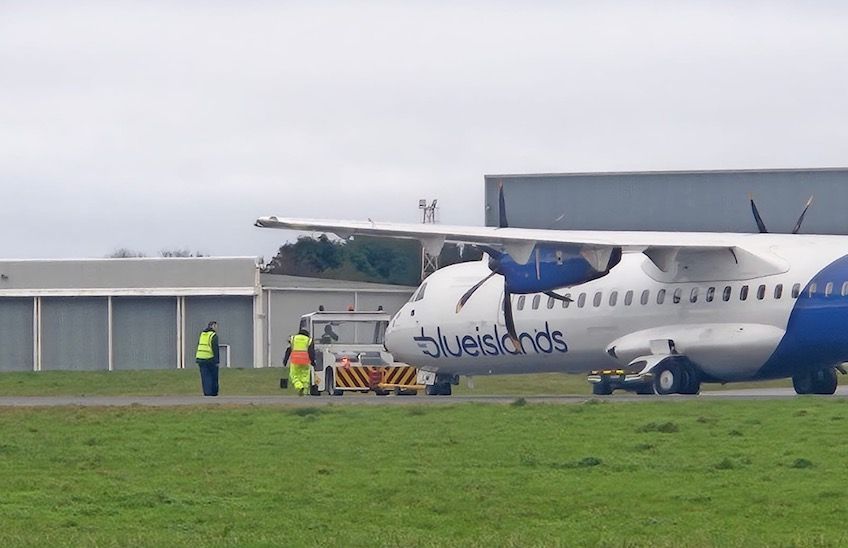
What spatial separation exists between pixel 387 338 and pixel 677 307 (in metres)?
8.86

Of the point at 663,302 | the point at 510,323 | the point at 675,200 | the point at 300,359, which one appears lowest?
the point at 300,359

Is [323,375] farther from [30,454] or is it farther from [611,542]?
[611,542]

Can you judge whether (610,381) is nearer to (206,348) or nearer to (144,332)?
(206,348)

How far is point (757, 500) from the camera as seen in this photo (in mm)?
13227

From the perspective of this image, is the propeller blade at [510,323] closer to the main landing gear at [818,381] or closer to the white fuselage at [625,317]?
the white fuselage at [625,317]

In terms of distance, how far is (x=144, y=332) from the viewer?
63.0 meters

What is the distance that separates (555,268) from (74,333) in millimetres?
37215

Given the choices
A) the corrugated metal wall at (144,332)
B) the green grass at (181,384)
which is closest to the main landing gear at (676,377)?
the green grass at (181,384)

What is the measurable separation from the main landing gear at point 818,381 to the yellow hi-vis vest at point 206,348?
38.8 feet

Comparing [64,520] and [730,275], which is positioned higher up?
[730,275]

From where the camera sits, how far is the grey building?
5594 cm

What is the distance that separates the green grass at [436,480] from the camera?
12.0m

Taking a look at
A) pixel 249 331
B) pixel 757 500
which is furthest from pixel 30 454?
pixel 249 331

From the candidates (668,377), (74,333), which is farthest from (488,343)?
(74,333)
